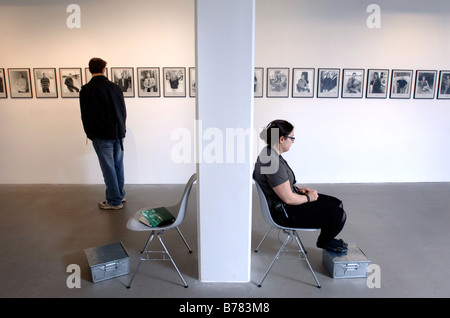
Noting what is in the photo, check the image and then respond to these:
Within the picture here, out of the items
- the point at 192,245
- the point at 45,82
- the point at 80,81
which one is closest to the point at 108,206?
the point at 192,245

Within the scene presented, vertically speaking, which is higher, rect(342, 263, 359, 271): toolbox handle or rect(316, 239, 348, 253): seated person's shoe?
rect(316, 239, 348, 253): seated person's shoe

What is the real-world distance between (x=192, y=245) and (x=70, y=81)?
363 cm

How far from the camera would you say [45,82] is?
17.2 feet

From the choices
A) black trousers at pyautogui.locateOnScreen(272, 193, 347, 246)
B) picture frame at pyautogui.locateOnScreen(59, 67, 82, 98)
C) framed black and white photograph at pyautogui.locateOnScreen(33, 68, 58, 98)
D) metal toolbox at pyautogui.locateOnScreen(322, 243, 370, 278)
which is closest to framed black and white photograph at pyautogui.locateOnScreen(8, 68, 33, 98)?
framed black and white photograph at pyautogui.locateOnScreen(33, 68, 58, 98)

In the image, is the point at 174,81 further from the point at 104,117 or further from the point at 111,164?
the point at 111,164

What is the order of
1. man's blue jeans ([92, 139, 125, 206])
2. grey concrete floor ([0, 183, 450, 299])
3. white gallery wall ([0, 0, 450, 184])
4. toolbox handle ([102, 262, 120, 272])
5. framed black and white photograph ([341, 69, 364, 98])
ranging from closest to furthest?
grey concrete floor ([0, 183, 450, 299]) < toolbox handle ([102, 262, 120, 272]) < man's blue jeans ([92, 139, 125, 206]) < white gallery wall ([0, 0, 450, 184]) < framed black and white photograph ([341, 69, 364, 98])

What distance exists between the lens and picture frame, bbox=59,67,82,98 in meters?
5.21

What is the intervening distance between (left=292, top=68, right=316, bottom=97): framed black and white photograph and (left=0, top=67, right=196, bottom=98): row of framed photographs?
5.49 feet

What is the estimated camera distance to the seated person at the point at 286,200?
8.71 ft

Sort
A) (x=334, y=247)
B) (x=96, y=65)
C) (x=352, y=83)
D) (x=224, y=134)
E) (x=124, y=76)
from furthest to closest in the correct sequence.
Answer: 1. (x=352, y=83)
2. (x=124, y=76)
3. (x=96, y=65)
4. (x=334, y=247)
5. (x=224, y=134)

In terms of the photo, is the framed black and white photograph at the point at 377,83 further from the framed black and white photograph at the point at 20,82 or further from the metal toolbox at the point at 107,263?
the framed black and white photograph at the point at 20,82

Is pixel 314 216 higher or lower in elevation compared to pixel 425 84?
lower

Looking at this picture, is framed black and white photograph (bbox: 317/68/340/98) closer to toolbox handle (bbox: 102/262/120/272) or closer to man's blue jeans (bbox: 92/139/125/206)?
man's blue jeans (bbox: 92/139/125/206)
